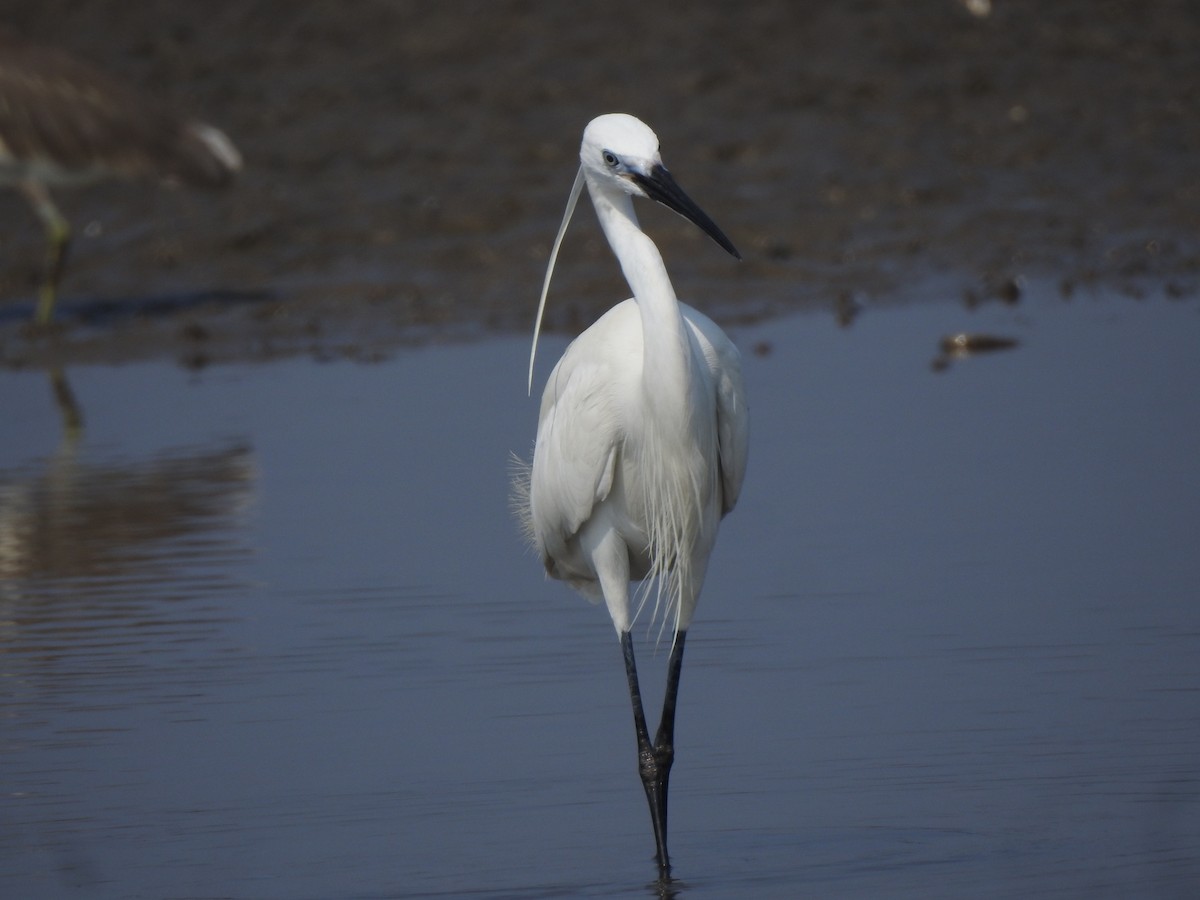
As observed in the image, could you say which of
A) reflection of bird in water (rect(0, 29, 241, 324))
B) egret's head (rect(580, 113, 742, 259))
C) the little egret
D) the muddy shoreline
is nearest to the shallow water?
the little egret

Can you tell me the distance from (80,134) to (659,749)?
729 centimetres

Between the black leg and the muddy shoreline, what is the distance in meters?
4.81

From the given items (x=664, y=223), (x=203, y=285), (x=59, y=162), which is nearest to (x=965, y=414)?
(x=664, y=223)

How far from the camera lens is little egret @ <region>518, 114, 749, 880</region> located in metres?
3.72

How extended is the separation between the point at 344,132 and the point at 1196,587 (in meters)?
7.69

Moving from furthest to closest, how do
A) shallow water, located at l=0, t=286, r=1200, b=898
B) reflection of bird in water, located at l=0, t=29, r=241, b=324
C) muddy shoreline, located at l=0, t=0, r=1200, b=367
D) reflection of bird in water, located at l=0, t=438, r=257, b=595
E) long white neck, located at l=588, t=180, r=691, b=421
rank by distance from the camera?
1. reflection of bird in water, located at l=0, t=29, r=241, b=324
2. muddy shoreline, located at l=0, t=0, r=1200, b=367
3. reflection of bird in water, located at l=0, t=438, r=257, b=595
4. shallow water, located at l=0, t=286, r=1200, b=898
5. long white neck, located at l=588, t=180, r=691, b=421

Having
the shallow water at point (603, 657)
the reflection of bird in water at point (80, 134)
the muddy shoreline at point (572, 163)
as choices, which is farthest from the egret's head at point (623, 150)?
the reflection of bird in water at point (80, 134)

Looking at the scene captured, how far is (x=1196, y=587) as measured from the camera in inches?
204

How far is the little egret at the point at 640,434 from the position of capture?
372cm

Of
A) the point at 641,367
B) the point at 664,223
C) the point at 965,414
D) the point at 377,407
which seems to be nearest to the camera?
the point at 641,367

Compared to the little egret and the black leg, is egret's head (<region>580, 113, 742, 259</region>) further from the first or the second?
the black leg

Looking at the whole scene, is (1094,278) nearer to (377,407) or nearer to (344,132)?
(377,407)

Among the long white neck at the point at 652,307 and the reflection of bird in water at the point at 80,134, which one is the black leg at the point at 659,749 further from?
the reflection of bird in water at the point at 80,134

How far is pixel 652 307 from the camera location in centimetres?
367
